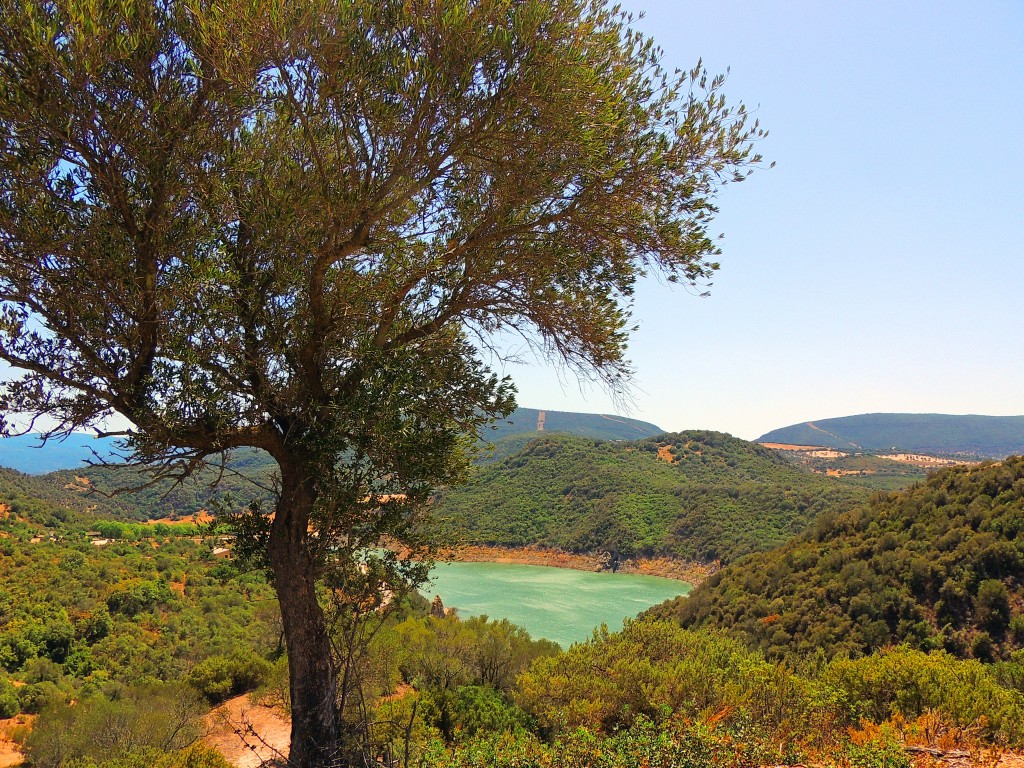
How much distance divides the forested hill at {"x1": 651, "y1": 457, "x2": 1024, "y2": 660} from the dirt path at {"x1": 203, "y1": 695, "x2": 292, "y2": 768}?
452 inches

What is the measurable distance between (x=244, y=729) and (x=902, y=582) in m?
16.7

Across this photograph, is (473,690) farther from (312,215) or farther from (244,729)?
(312,215)

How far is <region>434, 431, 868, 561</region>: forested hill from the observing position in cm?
3969

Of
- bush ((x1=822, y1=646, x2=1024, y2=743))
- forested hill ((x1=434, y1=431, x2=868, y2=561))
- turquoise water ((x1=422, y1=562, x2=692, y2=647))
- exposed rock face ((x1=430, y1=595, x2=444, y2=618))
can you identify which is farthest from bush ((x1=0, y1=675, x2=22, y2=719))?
forested hill ((x1=434, y1=431, x2=868, y2=561))

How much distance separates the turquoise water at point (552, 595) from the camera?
29.6 m

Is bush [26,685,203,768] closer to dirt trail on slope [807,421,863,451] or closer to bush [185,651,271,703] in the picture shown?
bush [185,651,271,703]

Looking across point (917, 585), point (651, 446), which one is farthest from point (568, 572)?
point (917, 585)

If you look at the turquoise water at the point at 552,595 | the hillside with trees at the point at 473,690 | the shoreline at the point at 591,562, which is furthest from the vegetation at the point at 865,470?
the hillside with trees at the point at 473,690

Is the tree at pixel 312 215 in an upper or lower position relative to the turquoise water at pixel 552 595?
upper

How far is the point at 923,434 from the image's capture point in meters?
152

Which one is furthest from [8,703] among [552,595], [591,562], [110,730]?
[591,562]

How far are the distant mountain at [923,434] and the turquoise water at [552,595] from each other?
10650 centimetres

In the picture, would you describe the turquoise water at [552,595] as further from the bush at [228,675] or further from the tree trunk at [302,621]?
A: the tree trunk at [302,621]

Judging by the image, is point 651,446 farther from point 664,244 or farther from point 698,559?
point 664,244
